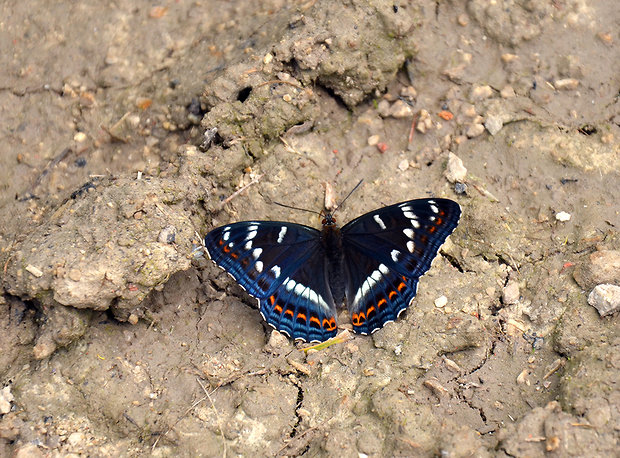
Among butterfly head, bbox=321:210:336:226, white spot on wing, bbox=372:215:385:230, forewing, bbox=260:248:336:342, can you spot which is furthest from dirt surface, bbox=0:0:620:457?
white spot on wing, bbox=372:215:385:230

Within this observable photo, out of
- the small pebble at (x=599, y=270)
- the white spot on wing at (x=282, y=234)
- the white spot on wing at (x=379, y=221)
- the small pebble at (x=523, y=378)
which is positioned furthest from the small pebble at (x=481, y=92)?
the small pebble at (x=523, y=378)

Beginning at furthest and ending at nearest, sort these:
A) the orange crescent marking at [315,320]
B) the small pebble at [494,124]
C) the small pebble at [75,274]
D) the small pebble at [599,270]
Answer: the small pebble at [494,124] → the orange crescent marking at [315,320] → the small pebble at [599,270] → the small pebble at [75,274]

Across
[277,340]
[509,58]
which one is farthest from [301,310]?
[509,58]

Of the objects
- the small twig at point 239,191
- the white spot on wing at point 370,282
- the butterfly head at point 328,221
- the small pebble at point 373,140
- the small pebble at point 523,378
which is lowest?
the small pebble at point 523,378

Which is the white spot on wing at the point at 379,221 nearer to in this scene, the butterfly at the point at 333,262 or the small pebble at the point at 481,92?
the butterfly at the point at 333,262

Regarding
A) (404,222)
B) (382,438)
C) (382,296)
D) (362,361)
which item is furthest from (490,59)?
(382,438)

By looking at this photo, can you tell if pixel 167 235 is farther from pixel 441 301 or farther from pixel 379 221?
pixel 441 301
